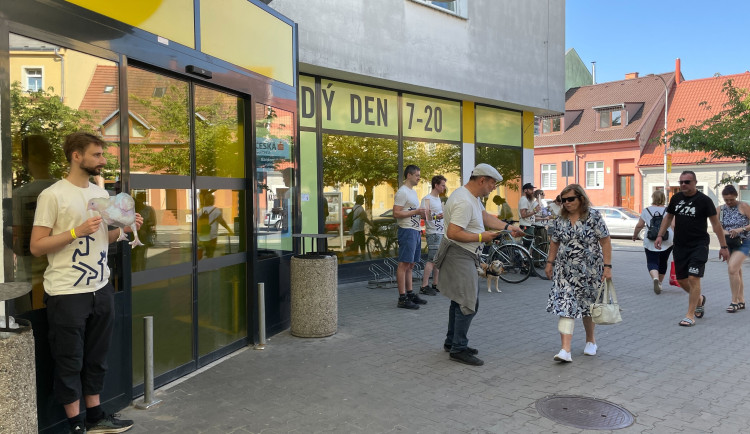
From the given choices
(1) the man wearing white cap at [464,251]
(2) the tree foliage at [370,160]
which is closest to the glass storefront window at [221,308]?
(1) the man wearing white cap at [464,251]

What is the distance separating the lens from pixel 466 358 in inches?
213

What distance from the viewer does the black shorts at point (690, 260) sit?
6.95 metres

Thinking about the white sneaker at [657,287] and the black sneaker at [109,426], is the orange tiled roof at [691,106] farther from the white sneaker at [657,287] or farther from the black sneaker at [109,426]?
the black sneaker at [109,426]

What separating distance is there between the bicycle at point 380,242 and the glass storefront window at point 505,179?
3.36 metres

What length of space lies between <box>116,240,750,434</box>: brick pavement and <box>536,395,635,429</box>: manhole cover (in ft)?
0.30

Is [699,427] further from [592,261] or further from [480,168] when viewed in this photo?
[480,168]

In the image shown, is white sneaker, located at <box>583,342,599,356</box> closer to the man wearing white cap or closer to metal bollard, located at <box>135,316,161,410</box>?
the man wearing white cap

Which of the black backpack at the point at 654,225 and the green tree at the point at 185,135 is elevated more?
the green tree at the point at 185,135

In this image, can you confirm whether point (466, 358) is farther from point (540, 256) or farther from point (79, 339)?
point (540, 256)

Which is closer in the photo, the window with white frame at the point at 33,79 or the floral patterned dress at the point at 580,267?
the window with white frame at the point at 33,79

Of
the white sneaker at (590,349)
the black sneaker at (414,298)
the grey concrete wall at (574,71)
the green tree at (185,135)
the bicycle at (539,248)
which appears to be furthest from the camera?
the grey concrete wall at (574,71)

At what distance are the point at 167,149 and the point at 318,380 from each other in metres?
2.39

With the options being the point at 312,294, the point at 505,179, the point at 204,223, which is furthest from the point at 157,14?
the point at 505,179

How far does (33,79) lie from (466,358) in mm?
4153
